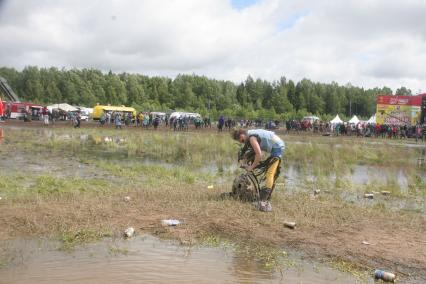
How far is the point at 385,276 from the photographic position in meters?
Result: 6.21

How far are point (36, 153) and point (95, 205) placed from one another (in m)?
13.7

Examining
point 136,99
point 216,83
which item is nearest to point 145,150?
point 136,99

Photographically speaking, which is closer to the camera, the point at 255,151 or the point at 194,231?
the point at 194,231

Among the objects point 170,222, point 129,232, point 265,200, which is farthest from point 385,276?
point 265,200

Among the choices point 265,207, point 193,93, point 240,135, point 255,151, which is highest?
point 193,93

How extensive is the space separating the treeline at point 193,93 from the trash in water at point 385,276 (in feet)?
316

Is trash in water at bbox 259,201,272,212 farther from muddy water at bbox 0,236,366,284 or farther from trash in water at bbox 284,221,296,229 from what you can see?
muddy water at bbox 0,236,366,284

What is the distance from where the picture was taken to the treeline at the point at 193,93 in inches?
4518

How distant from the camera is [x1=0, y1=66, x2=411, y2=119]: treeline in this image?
114750mm

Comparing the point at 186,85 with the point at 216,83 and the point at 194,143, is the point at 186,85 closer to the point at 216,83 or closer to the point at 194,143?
the point at 216,83

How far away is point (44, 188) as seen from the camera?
11.3 meters

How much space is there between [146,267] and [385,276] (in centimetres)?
300

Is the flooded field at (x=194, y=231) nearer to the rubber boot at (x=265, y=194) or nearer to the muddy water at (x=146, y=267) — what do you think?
the muddy water at (x=146, y=267)

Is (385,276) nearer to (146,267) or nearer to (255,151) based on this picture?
(146,267)
